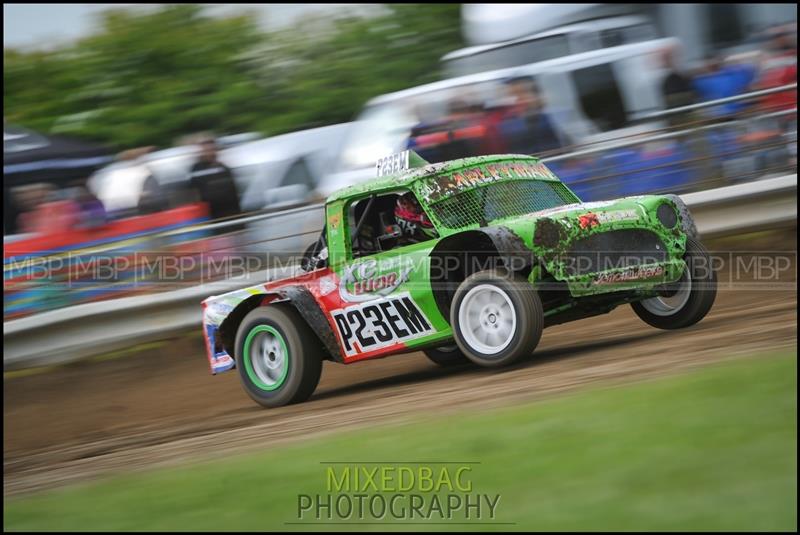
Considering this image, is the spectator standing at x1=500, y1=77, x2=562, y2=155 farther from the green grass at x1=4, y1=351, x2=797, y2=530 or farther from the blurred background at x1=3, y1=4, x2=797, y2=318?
the green grass at x1=4, y1=351, x2=797, y2=530

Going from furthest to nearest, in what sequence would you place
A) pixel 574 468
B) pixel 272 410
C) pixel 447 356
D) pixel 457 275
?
pixel 447 356
pixel 272 410
pixel 457 275
pixel 574 468

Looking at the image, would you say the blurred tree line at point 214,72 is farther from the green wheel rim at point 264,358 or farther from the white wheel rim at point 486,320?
the white wheel rim at point 486,320

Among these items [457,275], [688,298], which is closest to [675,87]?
[688,298]

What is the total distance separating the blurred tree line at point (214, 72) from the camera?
732 inches

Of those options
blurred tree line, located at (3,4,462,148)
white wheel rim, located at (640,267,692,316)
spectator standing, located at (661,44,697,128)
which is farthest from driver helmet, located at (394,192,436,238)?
blurred tree line, located at (3,4,462,148)

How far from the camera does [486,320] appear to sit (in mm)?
7176

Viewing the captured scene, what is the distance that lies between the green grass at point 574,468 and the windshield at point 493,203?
201 centimetres

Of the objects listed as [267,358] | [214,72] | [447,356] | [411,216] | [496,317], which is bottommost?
[447,356]

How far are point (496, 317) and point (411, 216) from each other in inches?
46.1

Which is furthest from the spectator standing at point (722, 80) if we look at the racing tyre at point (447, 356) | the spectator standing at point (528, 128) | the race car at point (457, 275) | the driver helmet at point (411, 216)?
the driver helmet at point (411, 216)

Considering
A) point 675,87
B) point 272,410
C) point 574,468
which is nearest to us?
point 574,468

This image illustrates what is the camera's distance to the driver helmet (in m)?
7.78

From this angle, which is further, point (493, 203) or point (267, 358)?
point (267, 358)

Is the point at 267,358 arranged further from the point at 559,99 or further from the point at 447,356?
the point at 559,99
